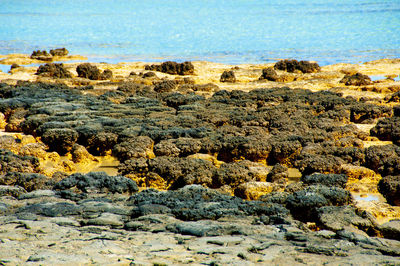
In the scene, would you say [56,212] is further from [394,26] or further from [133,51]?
[394,26]

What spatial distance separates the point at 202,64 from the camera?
21.1 meters

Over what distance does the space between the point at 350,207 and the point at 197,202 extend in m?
2.15

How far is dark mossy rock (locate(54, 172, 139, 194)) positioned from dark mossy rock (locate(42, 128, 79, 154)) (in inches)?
105

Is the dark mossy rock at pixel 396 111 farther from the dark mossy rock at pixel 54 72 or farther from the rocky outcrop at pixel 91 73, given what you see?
the dark mossy rock at pixel 54 72

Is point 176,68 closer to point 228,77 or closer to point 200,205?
point 228,77

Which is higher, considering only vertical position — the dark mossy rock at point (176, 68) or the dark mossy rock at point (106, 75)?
the dark mossy rock at point (176, 68)

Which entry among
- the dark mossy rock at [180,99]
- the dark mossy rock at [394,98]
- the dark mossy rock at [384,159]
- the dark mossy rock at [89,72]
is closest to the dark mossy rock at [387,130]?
the dark mossy rock at [384,159]

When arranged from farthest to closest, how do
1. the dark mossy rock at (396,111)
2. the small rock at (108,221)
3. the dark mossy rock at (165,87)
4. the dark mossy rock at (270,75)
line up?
the dark mossy rock at (270,75) < the dark mossy rock at (165,87) < the dark mossy rock at (396,111) < the small rock at (108,221)

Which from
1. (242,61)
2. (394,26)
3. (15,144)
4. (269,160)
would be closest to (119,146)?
(15,144)

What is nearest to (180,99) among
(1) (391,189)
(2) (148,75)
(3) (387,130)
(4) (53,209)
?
(2) (148,75)

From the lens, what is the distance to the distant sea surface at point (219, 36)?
2883cm

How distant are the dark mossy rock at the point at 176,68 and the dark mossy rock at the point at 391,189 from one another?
39.5 feet

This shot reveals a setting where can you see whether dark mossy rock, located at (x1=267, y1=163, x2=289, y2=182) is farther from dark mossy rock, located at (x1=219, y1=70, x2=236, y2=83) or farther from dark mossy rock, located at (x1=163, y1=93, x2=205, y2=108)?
dark mossy rock, located at (x1=219, y1=70, x2=236, y2=83)

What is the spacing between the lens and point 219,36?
38656 millimetres
